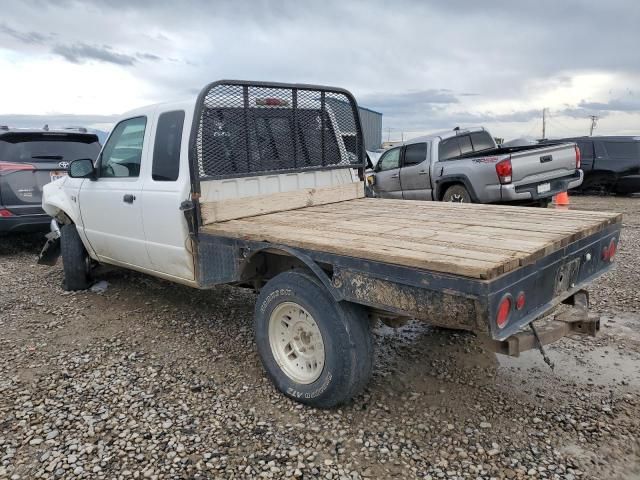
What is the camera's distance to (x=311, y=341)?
3.24m

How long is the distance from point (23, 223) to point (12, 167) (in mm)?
819

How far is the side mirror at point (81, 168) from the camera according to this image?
192 inches

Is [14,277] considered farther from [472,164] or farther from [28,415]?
[472,164]

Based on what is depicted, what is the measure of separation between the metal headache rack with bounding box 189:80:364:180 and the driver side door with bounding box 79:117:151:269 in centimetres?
76

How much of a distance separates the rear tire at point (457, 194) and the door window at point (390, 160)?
5.59ft

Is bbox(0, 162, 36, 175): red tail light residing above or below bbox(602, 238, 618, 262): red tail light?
above

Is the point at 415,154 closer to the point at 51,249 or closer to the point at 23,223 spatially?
the point at 51,249

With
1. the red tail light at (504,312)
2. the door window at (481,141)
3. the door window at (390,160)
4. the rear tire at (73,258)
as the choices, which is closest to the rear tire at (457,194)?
the door window at (481,141)

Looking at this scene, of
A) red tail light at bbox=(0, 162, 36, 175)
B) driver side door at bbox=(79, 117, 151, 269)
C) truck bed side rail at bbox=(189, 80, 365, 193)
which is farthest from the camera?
red tail light at bbox=(0, 162, 36, 175)

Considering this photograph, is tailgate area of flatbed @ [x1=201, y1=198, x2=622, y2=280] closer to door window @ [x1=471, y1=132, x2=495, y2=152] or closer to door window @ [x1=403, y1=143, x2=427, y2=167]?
door window @ [x1=403, y1=143, x2=427, y2=167]

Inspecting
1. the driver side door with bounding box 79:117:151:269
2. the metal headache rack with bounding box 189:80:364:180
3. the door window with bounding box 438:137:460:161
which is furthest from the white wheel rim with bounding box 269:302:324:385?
the door window with bounding box 438:137:460:161

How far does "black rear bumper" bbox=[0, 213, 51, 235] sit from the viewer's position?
734cm

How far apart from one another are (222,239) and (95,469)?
1.61m

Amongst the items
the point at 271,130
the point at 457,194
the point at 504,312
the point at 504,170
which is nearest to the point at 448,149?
the point at 457,194
